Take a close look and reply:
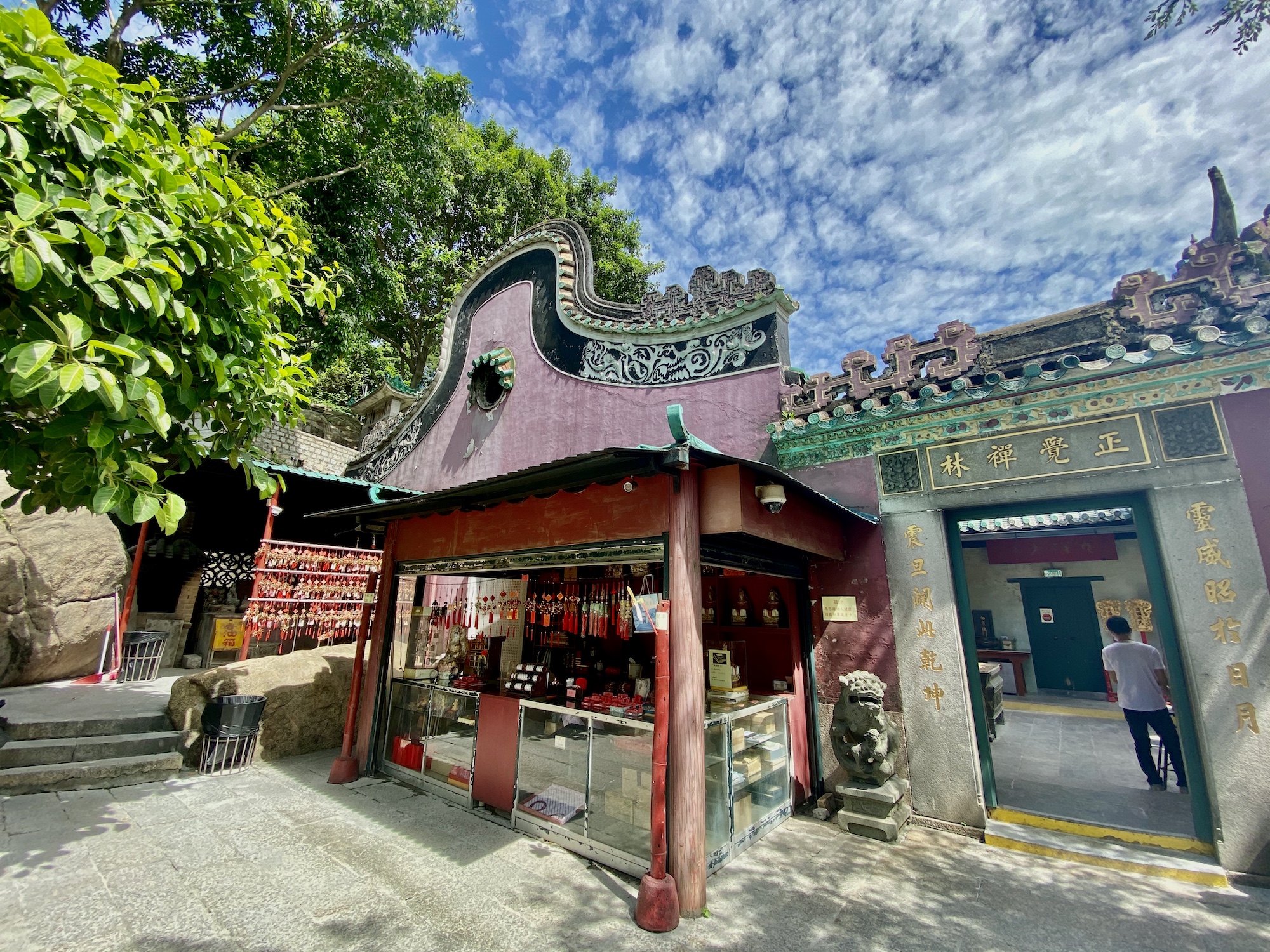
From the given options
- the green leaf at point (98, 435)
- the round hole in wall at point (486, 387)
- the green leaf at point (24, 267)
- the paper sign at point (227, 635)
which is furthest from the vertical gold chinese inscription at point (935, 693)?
the paper sign at point (227, 635)

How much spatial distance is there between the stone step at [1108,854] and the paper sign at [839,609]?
224 cm

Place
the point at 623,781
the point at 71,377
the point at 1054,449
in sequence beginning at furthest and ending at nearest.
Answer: the point at 1054,449
the point at 623,781
the point at 71,377

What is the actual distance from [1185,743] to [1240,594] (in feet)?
4.45

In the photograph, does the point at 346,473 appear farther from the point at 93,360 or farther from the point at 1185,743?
the point at 1185,743

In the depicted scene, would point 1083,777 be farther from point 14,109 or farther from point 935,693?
point 14,109

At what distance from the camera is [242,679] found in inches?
289

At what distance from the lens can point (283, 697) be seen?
7.69 metres

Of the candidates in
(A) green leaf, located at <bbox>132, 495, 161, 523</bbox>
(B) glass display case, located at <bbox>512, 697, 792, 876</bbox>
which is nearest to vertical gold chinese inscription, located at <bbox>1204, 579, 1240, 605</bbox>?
(B) glass display case, located at <bbox>512, 697, 792, 876</bbox>

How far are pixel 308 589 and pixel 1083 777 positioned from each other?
1148 cm

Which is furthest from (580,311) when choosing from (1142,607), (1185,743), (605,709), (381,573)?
(1142,607)

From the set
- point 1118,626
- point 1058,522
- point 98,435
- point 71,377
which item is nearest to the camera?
point 71,377

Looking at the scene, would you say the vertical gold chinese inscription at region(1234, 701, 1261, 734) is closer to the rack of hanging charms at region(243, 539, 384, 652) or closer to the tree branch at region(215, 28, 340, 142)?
the rack of hanging charms at region(243, 539, 384, 652)

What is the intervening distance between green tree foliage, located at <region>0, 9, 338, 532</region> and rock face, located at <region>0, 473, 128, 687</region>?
7113mm

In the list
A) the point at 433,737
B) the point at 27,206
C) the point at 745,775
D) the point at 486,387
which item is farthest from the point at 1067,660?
the point at 27,206
